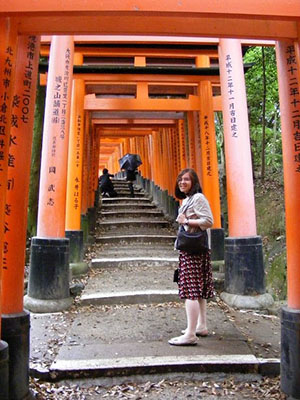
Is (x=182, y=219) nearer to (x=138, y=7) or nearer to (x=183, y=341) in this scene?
(x=183, y=341)

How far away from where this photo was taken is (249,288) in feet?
17.9

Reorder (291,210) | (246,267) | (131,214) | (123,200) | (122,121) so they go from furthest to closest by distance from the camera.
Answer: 1. (123,200)
2. (122,121)
3. (131,214)
4. (246,267)
5. (291,210)

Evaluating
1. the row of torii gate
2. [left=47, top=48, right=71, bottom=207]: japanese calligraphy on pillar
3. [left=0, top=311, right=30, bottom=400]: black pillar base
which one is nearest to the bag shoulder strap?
the row of torii gate

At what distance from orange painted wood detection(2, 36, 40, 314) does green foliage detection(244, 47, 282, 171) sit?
33.1ft

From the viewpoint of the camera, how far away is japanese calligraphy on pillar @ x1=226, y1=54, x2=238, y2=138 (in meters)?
5.74

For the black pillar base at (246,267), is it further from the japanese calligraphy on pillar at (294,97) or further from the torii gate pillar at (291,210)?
the japanese calligraphy on pillar at (294,97)

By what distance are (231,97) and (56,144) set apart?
2.61 meters

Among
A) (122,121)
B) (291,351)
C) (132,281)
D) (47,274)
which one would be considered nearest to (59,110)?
(47,274)

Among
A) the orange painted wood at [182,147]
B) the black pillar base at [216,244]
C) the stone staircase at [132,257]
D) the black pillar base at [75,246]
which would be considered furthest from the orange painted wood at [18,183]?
the orange painted wood at [182,147]

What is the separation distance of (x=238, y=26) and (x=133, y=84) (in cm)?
574

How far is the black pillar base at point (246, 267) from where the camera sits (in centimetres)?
545

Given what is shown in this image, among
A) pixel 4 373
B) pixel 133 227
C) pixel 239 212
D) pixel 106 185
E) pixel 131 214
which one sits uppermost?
pixel 106 185

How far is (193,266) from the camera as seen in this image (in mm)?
3771

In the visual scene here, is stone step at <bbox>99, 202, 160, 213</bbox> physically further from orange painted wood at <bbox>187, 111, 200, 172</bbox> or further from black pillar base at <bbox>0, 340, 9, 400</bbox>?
black pillar base at <bbox>0, 340, 9, 400</bbox>
